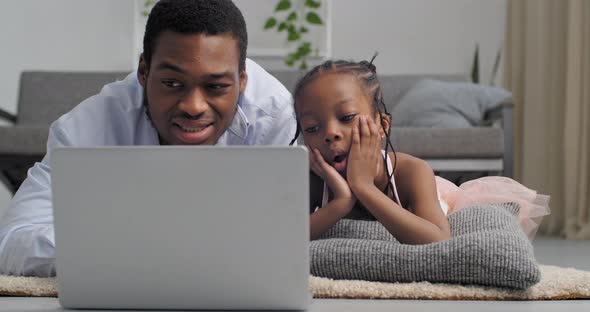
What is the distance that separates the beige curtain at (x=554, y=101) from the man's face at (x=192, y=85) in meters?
2.68

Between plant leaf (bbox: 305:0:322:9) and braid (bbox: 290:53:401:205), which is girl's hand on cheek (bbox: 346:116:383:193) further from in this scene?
plant leaf (bbox: 305:0:322:9)

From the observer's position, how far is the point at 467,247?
1055mm

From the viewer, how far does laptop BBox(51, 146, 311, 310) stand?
30.4 inches

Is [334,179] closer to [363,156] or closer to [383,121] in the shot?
[363,156]

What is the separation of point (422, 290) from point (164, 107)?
1.66 ft

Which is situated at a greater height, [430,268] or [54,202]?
[54,202]

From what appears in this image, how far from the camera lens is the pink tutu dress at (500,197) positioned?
164 cm

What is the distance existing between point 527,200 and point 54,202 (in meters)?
1.16

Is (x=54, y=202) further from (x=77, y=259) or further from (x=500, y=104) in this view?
(x=500, y=104)

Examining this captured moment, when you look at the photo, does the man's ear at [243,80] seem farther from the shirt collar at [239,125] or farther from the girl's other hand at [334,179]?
the girl's other hand at [334,179]

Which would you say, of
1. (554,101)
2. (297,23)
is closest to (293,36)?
(297,23)

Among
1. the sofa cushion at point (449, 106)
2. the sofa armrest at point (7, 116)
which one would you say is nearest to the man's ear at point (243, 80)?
the sofa cushion at point (449, 106)

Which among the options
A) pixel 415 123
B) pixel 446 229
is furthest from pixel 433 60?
pixel 446 229

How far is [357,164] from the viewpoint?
4.22ft
